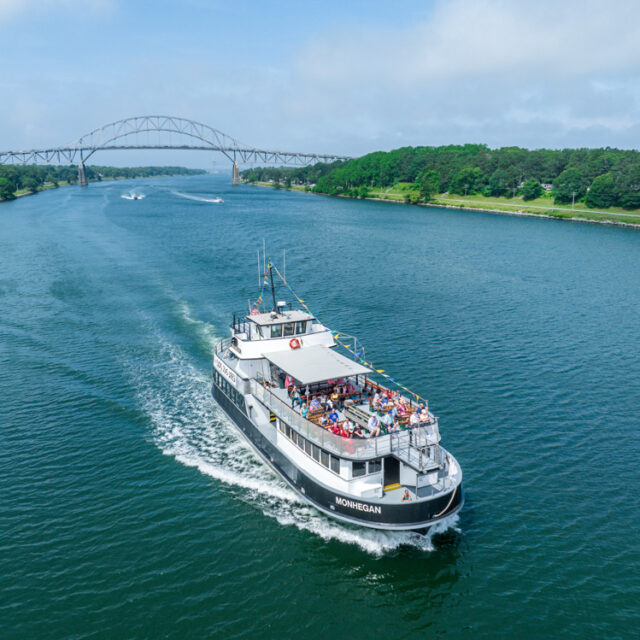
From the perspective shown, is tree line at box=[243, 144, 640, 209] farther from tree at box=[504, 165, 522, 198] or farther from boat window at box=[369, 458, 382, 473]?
boat window at box=[369, 458, 382, 473]

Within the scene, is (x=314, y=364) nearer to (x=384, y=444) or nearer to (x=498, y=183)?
(x=384, y=444)

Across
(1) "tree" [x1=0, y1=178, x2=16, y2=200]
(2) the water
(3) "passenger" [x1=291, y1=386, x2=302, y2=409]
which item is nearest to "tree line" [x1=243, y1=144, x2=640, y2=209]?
(2) the water

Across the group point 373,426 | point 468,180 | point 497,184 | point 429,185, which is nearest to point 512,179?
point 497,184

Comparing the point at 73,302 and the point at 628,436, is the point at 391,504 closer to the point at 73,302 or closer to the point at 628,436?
the point at 628,436

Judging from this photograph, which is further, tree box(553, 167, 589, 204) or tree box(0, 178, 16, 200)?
tree box(0, 178, 16, 200)

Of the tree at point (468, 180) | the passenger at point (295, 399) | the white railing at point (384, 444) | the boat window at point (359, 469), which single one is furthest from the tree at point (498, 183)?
the boat window at point (359, 469)

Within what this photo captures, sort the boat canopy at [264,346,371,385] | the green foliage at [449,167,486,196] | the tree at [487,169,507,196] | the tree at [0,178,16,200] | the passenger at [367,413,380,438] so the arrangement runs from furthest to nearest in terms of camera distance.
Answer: the green foliage at [449,167,486,196] < the tree at [0,178,16,200] < the tree at [487,169,507,196] < the boat canopy at [264,346,371,385] < the passenger at [367,413,380,438]

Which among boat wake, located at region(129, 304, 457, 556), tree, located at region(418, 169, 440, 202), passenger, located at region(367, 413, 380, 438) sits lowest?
boat wake, located at region(129, 304, 457, 556)

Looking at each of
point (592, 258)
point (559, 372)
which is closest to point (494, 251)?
point (592, 258)
